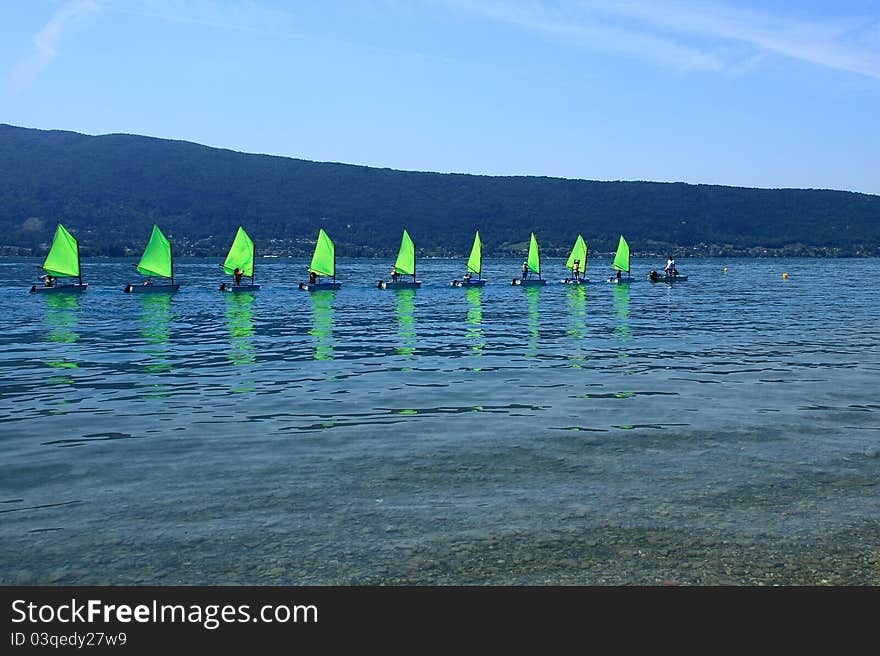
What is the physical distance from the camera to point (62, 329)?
45750 mm

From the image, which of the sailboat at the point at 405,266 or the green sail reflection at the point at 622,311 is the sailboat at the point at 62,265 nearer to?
the sailboat at the point at 405,266

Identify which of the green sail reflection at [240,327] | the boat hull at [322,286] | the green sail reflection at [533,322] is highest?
the boat hull at [322,286]

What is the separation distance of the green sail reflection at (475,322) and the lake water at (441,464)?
169cm

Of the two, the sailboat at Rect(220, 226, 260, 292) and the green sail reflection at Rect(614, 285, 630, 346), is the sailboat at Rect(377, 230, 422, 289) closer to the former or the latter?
the sailboat at Rect(220, 226, 260, 292)

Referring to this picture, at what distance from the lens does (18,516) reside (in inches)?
461

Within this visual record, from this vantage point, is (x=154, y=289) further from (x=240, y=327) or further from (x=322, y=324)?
(x=322, y=324)

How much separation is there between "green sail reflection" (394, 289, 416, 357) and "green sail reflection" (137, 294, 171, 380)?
1027 centimetres

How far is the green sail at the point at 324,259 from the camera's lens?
83.8 meters

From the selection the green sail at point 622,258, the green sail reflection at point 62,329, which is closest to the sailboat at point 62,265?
the green sail reflection at point 62,329

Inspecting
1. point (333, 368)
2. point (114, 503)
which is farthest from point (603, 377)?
point (114, 503)

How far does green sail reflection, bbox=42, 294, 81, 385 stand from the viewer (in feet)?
100

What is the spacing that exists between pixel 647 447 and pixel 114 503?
33.7ft

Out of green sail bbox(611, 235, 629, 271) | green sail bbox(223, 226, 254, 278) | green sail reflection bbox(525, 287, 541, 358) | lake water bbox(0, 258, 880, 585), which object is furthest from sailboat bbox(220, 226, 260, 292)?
green sail bbox(611, 235, 629, 271)
